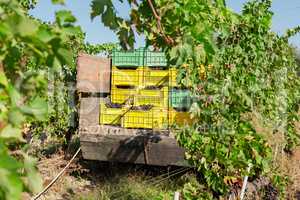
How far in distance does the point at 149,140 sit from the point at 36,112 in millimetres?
5671

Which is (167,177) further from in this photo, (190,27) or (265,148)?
Answer: (190,27)

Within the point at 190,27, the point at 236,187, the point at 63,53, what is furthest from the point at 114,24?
the point at 236,187

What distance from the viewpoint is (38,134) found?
810cm

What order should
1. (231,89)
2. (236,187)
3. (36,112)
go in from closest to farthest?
(36,112) < (231,89) < (236,187)

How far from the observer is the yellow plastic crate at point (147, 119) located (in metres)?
7.12

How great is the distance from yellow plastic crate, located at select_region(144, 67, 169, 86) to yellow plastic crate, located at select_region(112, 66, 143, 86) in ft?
0.35

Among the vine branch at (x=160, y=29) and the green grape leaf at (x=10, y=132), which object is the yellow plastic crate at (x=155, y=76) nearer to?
the vine branch at (x=160, y=29)

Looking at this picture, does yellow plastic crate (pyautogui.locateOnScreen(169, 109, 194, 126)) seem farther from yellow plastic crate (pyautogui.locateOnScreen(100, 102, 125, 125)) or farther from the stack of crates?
yellow plastic crate (pyautogui.locateOnScreen(100, 102, 125, 125))

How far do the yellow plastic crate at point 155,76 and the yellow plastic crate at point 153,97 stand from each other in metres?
0.11

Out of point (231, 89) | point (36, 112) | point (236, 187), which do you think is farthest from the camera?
point (236, 187)

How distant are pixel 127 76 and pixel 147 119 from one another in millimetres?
906

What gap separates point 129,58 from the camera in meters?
7.77

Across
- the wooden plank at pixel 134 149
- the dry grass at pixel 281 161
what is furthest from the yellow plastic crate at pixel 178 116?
the dry grass at pixel 281 161

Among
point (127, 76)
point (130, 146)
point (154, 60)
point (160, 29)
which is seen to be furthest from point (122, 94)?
point (160, 29)
